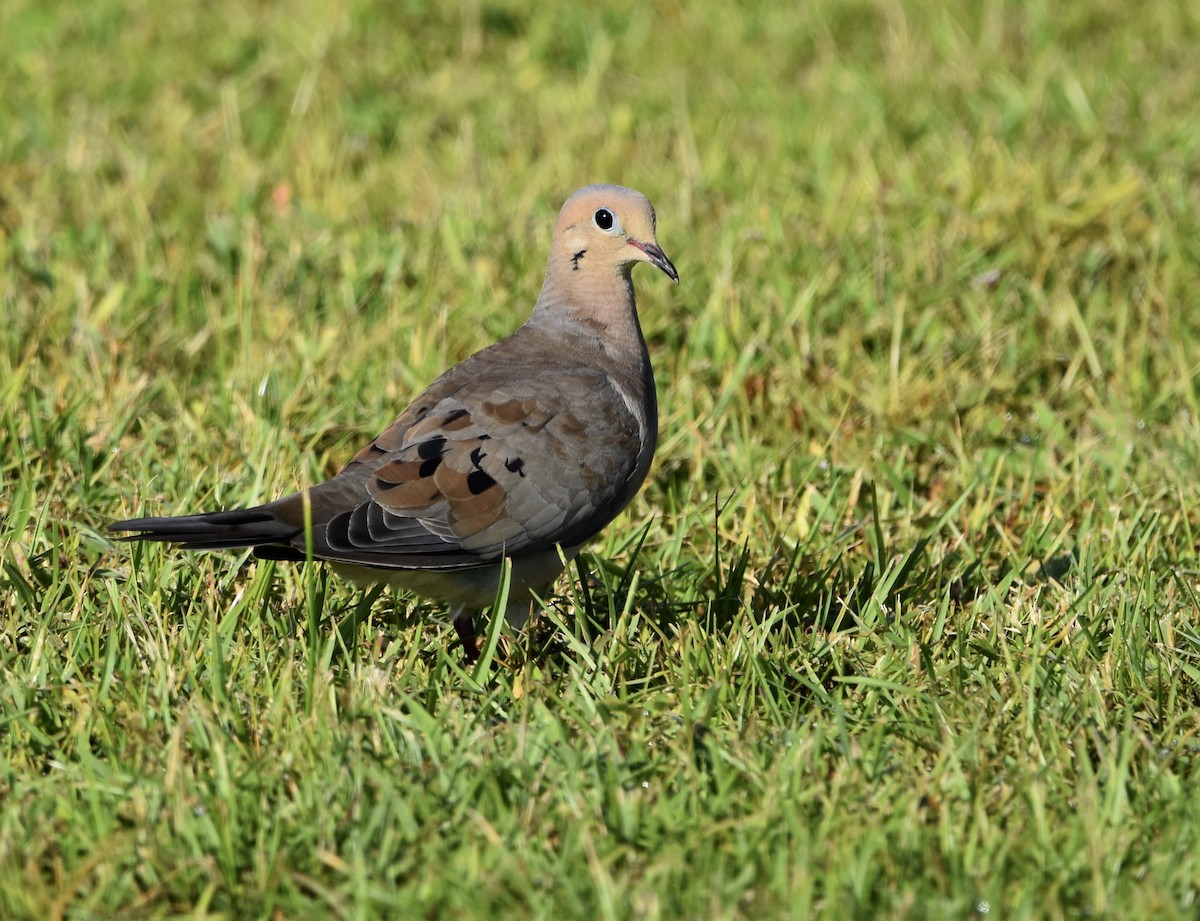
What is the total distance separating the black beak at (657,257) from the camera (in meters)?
4.17

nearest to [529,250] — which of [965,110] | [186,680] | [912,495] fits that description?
[912,495]

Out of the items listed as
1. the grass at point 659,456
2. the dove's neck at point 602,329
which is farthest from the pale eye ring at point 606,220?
the grass at point 659,456

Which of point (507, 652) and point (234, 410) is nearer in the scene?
point (507, 652)

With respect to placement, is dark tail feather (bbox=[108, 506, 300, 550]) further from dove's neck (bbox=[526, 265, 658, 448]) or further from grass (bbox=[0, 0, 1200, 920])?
dove's neck (bbox=[526, 265, 658, 448])

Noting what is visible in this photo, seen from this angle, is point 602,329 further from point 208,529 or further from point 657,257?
point 208,529

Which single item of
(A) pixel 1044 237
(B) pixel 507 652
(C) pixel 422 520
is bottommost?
(B) pixel 507 652

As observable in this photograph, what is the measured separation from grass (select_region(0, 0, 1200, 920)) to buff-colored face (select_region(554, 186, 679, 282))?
722mm

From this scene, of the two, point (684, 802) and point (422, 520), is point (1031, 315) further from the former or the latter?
point (684, 802)

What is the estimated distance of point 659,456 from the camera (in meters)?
4.84

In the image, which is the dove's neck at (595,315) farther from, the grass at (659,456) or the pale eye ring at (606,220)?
the grass at (659,456)

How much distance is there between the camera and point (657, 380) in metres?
5.32

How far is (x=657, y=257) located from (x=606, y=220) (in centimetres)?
20

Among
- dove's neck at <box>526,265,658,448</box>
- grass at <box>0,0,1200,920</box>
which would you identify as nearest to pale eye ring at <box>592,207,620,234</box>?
dove's neck at <box>526,265,658,448</box>

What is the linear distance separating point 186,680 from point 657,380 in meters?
2.32
